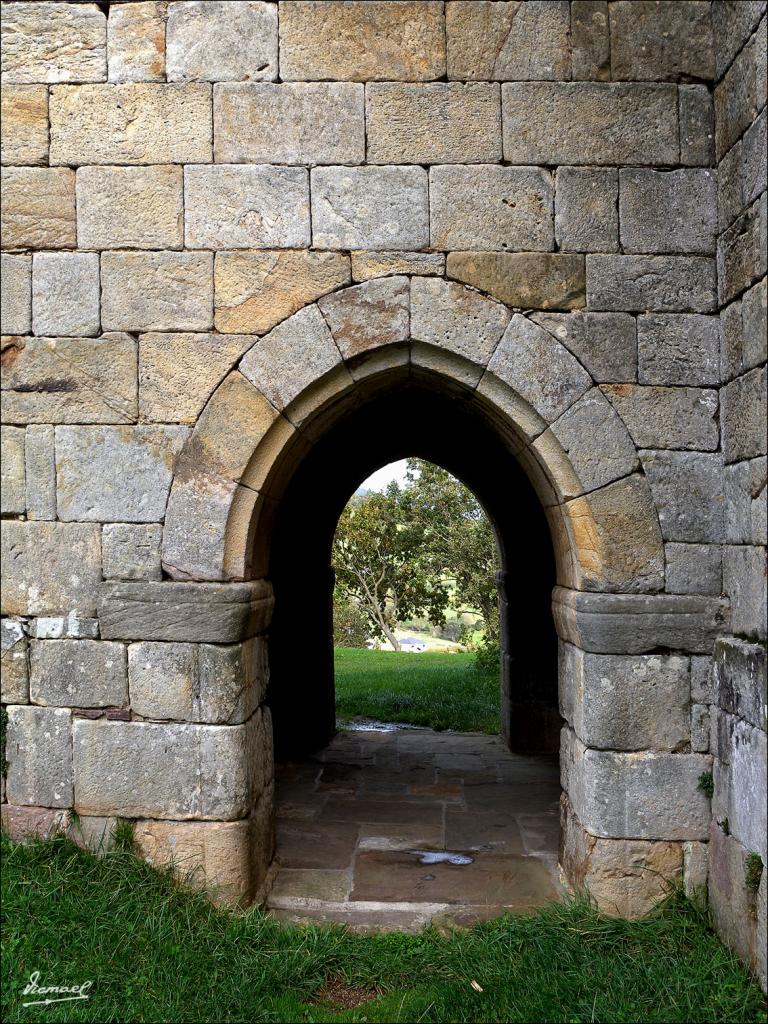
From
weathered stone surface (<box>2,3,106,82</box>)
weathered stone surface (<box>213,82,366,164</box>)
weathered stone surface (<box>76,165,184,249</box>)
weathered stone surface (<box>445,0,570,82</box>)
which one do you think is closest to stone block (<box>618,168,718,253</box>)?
weathered stone surface (<box>445,0,570,82</box>)

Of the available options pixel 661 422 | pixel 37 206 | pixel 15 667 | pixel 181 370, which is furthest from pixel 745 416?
pixel 15 667

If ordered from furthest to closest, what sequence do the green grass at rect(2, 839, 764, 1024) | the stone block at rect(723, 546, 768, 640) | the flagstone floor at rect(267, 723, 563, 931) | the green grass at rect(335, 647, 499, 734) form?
the green grass at rect(335, 647, 499, 734) < the flagstone floor at rect(267, 723, 563, 931) < the stone block at rect(723, 546, 768, 640) < the green grass at rect(2, 839, 764, 1024)

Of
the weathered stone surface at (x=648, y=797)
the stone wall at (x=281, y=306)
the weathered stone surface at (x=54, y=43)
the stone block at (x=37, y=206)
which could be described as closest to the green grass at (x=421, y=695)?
the weathered stone surface at (x=648, y=797)

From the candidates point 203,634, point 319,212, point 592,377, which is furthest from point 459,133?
point 203,634

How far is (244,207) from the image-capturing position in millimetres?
3531

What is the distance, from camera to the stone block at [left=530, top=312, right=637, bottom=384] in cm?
349

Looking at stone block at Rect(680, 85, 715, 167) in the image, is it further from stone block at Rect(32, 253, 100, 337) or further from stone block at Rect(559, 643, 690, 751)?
stone block at Rect(32, 253, 100, 337)

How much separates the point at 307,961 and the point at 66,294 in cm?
319

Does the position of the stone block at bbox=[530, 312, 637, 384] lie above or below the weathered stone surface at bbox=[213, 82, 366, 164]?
below

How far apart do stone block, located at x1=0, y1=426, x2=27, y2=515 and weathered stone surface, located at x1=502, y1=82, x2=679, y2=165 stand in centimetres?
276

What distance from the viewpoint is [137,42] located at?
3.56 metres

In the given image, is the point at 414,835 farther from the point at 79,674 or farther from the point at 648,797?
the point at 79,674

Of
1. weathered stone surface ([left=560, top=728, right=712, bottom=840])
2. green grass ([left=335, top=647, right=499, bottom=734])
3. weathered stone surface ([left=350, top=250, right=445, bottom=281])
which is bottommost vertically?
green grass ([left=335, top=647, right=499, bottom=734])

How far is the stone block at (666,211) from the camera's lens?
Answer: 3520 mm
